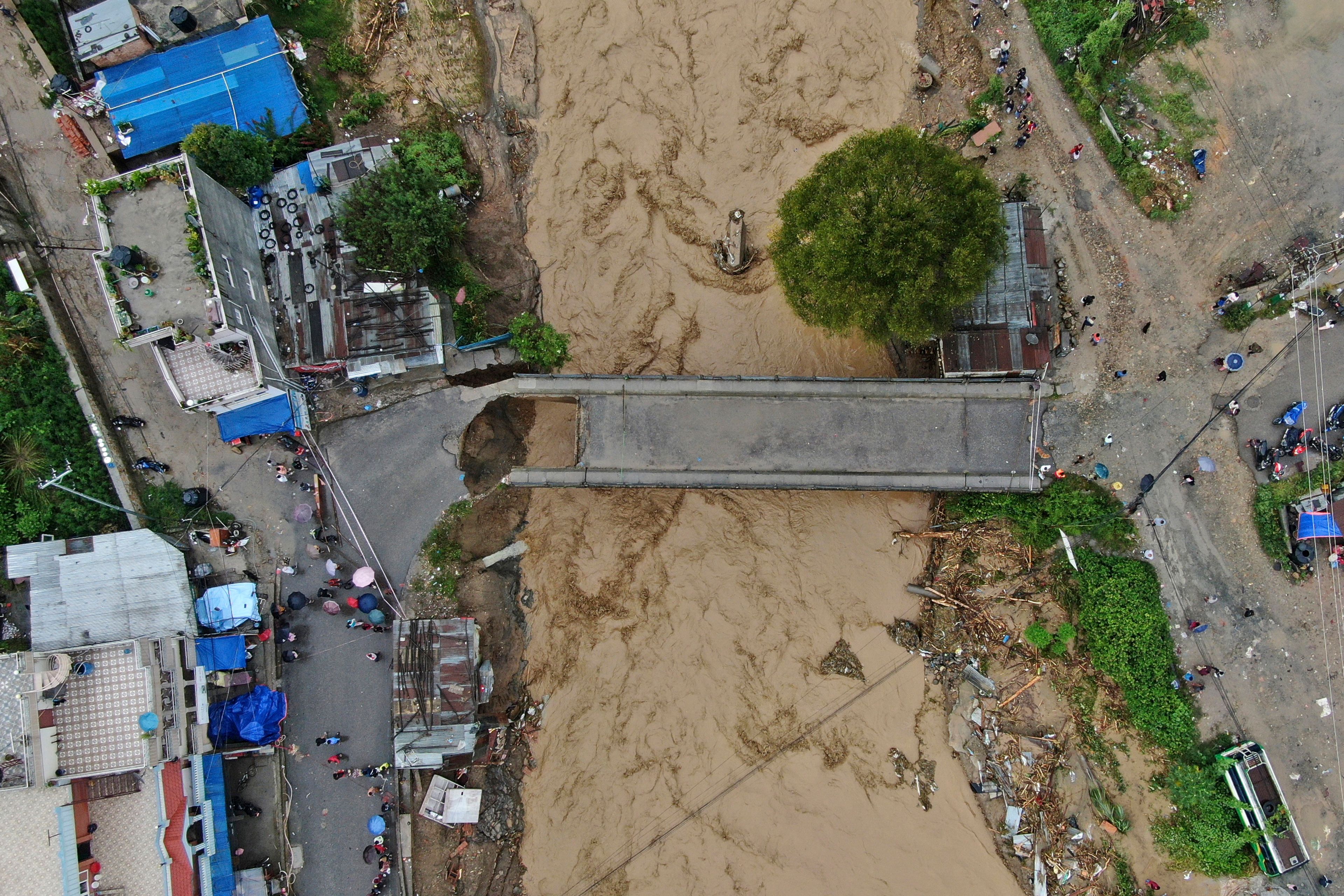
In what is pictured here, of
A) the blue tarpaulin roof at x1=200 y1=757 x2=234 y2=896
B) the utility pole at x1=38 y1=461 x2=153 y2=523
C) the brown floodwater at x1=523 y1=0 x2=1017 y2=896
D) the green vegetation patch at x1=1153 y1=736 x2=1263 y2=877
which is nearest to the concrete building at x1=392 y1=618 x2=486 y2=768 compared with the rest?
the brown floodwater at x1=523 y1=0 x2=1017 y2=896

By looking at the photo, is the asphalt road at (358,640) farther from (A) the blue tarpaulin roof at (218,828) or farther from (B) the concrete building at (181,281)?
(B) the concrete building at (181,281)

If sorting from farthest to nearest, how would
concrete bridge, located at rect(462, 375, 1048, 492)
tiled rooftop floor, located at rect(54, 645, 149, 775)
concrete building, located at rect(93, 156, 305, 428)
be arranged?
concrete bridge, located at rect(462, 375, 1048, 492) < concrete building, located at rect(93, 156, 305, 428) < tiled rooftop floor, located at rect(54, 645, 149, 775)

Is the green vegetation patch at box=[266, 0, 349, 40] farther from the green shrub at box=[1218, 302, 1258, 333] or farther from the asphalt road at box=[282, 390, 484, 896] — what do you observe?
the green shrub at box=[1218, 302, 1258, 333]

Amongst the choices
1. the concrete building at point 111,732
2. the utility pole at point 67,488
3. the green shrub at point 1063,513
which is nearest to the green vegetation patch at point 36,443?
the utility pole at point 67,488

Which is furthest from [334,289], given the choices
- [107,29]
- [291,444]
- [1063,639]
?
[1063,639]

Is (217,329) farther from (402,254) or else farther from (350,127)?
(350,127)

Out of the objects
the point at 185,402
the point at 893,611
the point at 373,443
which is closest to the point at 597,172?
the point at 373,443
